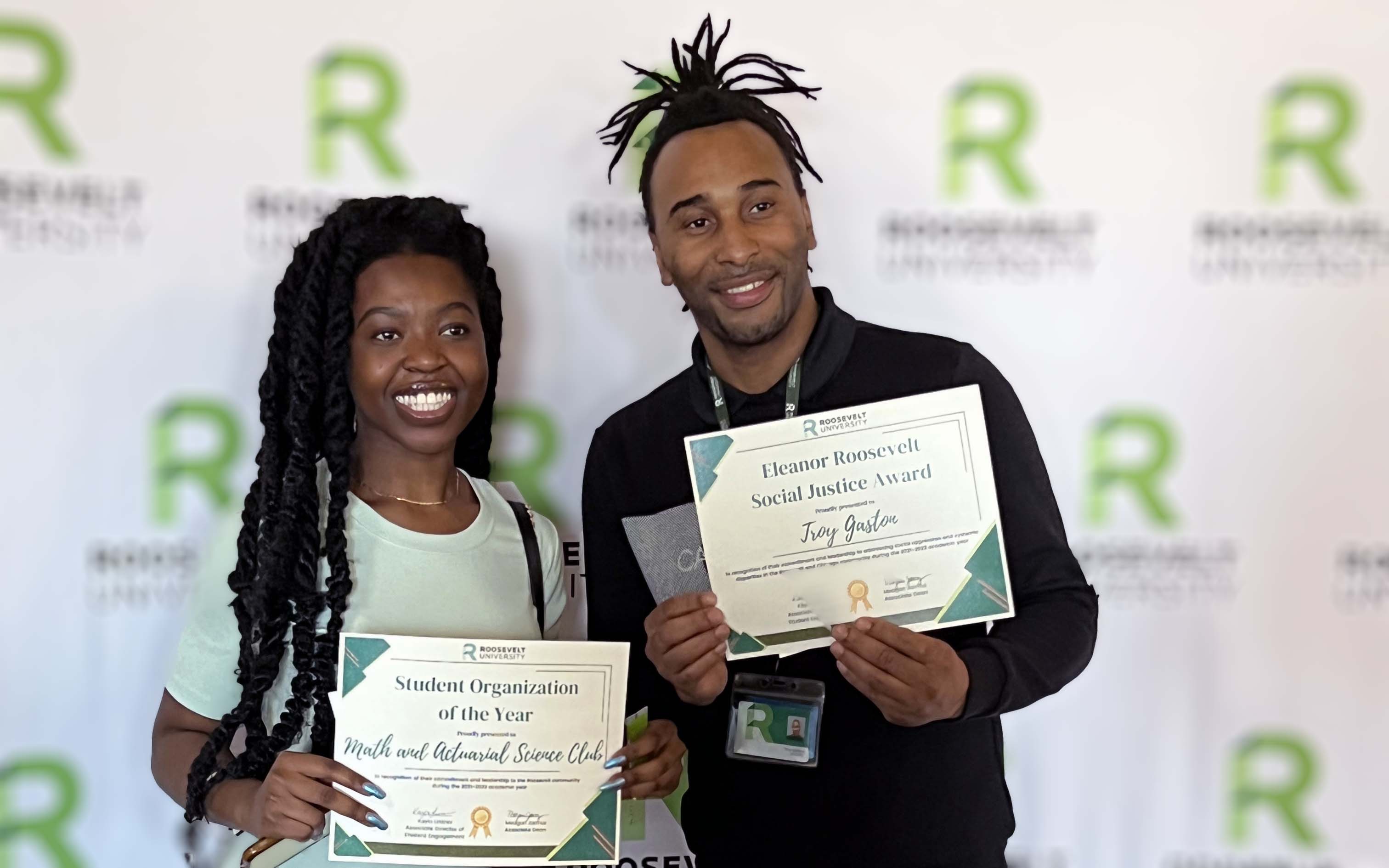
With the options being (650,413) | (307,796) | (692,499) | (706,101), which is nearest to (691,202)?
(706,101)

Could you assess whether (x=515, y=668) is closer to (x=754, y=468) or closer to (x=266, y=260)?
(x=754, y=468)

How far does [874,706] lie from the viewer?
1.60 m

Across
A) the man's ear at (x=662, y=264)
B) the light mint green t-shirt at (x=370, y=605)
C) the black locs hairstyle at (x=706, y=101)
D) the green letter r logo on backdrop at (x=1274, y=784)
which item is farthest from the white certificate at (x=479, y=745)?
the green letter r logo on backdrop at (x=1274, y=784)

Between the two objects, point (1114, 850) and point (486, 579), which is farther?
point (1114, 850)

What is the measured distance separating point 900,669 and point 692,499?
1.45 feet

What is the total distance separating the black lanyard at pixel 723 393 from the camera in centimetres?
163

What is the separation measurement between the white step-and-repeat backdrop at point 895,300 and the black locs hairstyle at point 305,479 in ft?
1.45

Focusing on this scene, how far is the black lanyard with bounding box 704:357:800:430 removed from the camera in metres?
1.63

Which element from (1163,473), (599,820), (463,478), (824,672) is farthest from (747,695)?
(1163,473)

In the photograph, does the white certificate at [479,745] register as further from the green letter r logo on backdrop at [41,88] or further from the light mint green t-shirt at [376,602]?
the green letter r logo on backdrop at [41,88]

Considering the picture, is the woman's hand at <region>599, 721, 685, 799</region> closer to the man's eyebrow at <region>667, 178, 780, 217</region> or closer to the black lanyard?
the black lanyard

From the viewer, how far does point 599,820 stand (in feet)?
4.64

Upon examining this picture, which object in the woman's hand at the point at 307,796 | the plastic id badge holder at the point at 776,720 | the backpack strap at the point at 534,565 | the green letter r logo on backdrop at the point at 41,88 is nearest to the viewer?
the woman's hand at the point at 307,796

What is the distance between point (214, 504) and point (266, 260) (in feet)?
1.53
